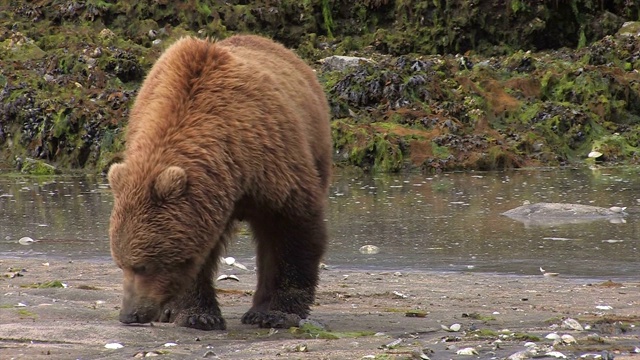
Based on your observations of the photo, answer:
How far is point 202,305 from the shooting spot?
25.3ft

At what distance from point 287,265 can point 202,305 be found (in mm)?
621

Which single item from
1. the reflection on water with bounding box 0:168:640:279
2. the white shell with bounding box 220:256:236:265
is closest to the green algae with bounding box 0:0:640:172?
Answer: the reflection on water with bounding box 0:168:640:279

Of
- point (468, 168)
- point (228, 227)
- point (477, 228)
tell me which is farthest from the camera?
point (468, 168)

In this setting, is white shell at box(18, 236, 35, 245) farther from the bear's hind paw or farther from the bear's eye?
the bear's eye

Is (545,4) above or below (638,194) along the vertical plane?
above

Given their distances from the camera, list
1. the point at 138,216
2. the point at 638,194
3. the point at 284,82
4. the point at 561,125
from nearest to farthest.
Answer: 1. the point at 138,216
2. the point at 284,82
3. the point at 638,194
4. the point at 561,125

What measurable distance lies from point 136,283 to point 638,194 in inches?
367

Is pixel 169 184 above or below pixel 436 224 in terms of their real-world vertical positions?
above

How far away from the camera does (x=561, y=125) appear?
19484 millimetres

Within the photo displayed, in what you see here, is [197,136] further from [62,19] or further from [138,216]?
[62,19]

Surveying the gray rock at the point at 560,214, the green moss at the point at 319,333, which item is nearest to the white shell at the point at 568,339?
the green moss at the point at 319,333

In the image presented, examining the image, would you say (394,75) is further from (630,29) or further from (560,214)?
(560,214)

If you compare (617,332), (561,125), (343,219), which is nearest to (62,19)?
(561,125)

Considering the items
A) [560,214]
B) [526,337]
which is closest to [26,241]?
[560,214]
